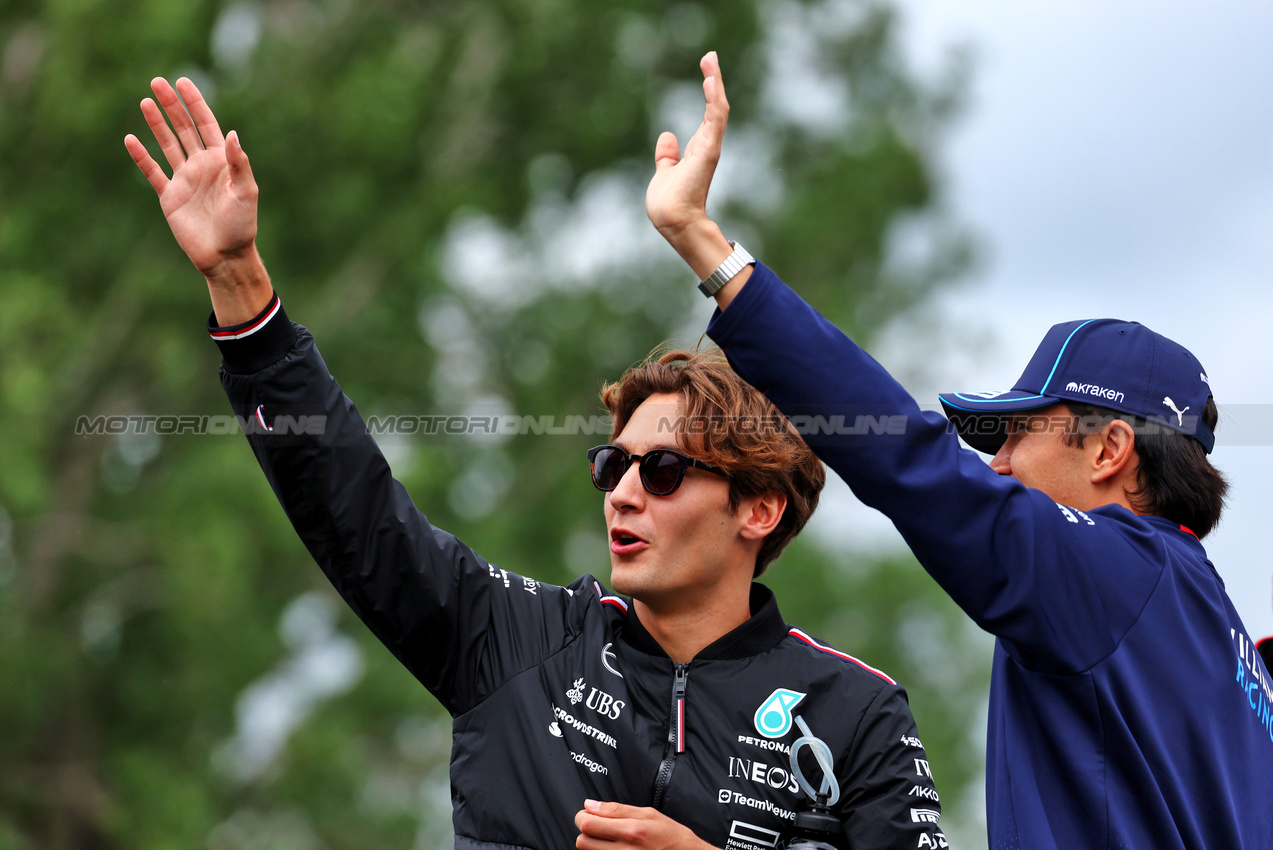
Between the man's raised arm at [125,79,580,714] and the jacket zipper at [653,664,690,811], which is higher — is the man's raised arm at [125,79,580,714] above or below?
above

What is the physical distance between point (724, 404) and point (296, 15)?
40.1 ft

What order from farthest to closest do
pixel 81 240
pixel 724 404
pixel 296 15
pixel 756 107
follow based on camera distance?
pixel 756 107, pixel 296 15, pixel 81 240, pixel 724 404

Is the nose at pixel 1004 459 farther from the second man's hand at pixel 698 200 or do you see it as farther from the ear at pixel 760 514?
the second man's hand at pixel 698 200

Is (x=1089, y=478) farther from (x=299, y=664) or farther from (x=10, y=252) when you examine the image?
(x=299, y=664)

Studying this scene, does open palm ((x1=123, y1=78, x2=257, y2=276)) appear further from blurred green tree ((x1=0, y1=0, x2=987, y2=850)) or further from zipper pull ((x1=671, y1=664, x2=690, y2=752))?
blurred green tree ((x1=0, y1=0, x2=987, y2=850))

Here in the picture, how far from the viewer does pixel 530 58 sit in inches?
589

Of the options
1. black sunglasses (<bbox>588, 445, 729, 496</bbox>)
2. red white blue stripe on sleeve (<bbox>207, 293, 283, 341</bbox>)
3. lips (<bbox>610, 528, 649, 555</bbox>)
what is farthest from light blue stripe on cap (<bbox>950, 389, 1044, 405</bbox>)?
red white blue stripe on sleeve (<bbox>207, 293, 283, 341</bbox>)

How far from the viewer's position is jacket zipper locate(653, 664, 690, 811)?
284 cm

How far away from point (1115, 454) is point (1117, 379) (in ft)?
0.52

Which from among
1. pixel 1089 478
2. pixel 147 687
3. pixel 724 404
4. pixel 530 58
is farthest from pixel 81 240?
pixel 1089 478

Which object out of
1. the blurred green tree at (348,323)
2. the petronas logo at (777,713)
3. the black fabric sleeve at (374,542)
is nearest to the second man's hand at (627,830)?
the petronas logo at (777,713)

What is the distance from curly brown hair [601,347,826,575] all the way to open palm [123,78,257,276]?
1037 millimetres

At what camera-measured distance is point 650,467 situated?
316 centimetres

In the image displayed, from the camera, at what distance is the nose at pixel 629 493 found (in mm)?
3131
